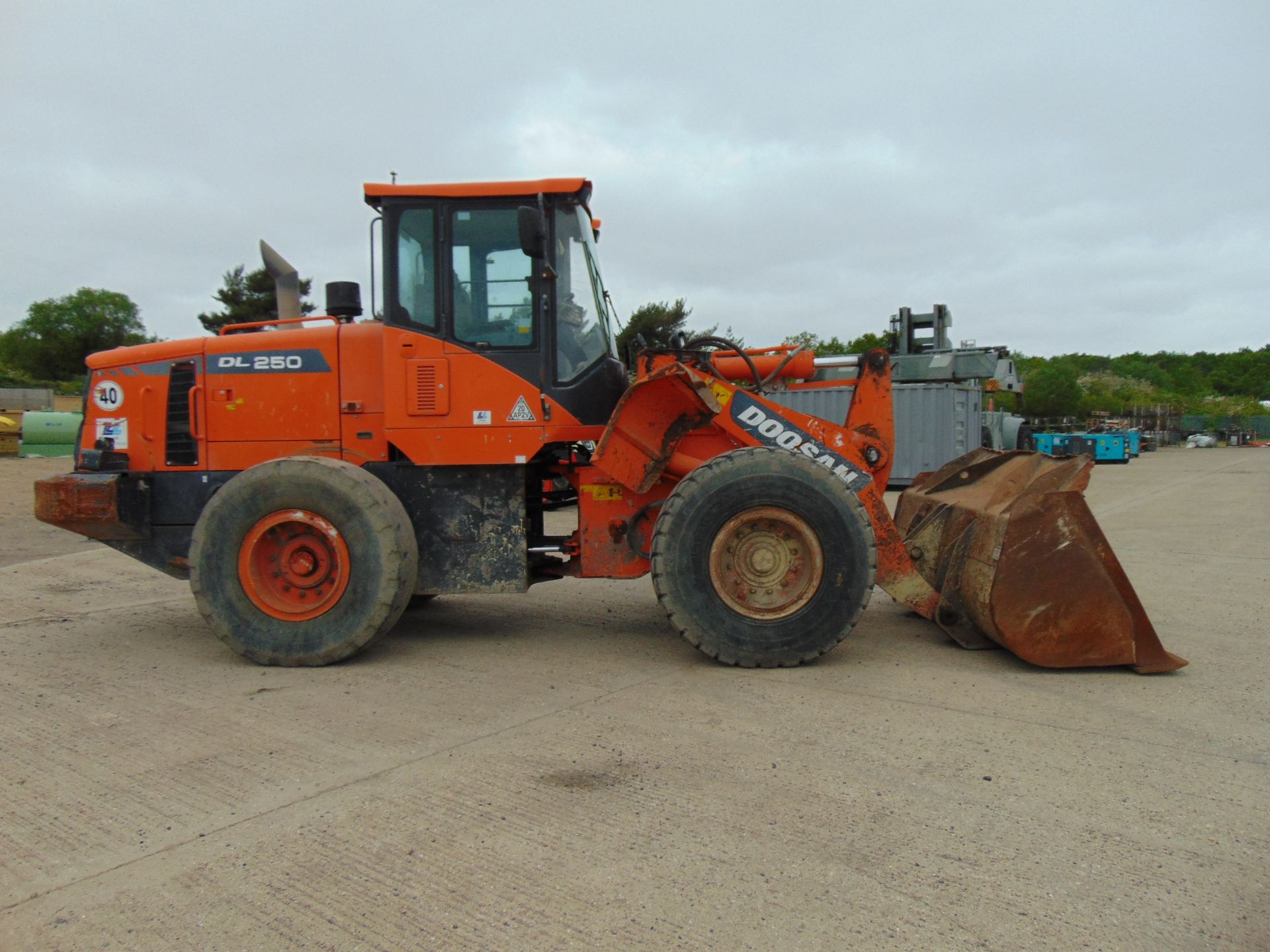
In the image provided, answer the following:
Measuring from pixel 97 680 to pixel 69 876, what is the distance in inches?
97.4

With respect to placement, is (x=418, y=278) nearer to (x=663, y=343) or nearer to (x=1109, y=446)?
(x=663, y=343)

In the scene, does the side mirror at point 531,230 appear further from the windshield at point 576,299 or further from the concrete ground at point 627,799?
the concrete ground at point 627,799

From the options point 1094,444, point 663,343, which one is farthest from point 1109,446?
point 663,343

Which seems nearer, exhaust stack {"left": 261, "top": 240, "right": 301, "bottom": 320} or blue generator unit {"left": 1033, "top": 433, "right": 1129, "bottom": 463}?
exhaust stack {"left": 261, "top": 240, "right": 301, "bottom": 320}

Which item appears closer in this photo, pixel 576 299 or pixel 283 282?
pixel 576 299

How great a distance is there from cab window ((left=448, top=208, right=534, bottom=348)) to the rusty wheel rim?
1723 millimetres

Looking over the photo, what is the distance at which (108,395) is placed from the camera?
6.02 m

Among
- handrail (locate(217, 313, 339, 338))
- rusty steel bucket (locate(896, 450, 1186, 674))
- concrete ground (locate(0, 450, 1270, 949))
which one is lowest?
concrete ground (locate(0, 450, 1270, 949))

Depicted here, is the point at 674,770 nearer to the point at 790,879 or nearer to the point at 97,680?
the point at 790,879

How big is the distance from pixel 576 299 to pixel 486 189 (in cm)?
86

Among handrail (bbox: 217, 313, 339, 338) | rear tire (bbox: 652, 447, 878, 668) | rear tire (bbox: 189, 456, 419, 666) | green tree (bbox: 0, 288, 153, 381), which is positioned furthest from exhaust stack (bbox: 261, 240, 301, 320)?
green tree (bbox: 0, 288, 153, 381)

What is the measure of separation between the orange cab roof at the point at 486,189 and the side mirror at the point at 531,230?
26 centimetres

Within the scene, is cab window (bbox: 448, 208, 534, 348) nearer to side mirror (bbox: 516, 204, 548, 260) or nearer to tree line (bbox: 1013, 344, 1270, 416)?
side mirror (bbox: 516, 204, 548, 260)

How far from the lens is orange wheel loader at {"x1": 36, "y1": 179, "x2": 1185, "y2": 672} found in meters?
4.96
